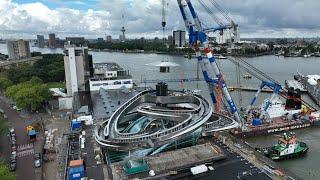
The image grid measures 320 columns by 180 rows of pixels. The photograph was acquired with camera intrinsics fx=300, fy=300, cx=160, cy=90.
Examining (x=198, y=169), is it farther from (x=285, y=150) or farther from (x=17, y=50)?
(x=17, y=50)

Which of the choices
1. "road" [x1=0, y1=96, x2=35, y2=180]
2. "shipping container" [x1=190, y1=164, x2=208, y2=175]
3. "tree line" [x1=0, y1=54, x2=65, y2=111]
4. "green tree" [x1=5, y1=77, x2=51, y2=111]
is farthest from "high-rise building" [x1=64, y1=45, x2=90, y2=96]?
"shipping container" [x1=190, y1=164, x2=208, y2=175]

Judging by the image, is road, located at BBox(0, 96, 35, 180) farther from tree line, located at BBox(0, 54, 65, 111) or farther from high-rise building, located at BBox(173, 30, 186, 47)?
high-rise building, located at BBox(173, 30, 186, 47)

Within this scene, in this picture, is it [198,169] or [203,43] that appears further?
[203,43]

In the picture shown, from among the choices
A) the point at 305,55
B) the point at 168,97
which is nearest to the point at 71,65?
the point at 168,97

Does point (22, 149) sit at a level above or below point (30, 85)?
below

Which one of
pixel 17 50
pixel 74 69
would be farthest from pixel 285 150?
pixel 17 50
